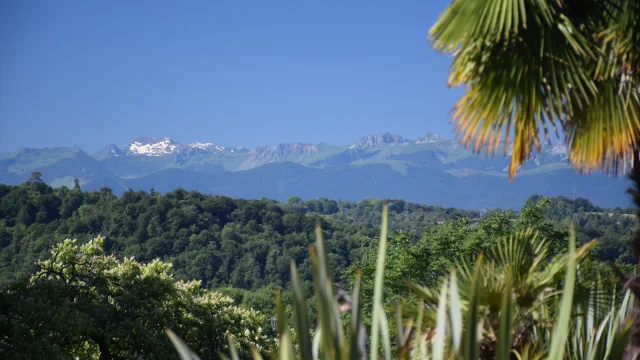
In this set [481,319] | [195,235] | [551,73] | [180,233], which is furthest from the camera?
[195,235]

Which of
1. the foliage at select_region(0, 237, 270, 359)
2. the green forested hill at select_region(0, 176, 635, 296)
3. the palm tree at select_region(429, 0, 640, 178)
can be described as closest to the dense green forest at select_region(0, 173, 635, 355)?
the green forested hill at select_region(0, 176, 635, 296)

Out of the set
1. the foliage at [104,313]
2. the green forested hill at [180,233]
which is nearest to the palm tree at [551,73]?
the foliage at [104,313]

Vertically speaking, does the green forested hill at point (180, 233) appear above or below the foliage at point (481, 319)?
below

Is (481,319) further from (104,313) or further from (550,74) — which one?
(104,313)

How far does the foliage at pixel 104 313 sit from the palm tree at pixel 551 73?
8.80 metres

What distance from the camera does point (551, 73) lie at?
3.44 meters

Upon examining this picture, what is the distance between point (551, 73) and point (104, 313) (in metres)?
11.0

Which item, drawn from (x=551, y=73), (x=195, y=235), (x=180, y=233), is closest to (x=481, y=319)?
(x=551, y=73)

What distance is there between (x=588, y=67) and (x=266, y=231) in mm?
75680

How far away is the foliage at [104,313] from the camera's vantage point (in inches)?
445

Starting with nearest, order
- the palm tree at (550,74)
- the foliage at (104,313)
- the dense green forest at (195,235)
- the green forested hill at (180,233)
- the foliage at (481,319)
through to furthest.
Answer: the foliage at (481,319) → the palm tree at (550,74) → the foliage at (104,313) → the dense green forest at (195,235) → the green forested hill at (180,233)

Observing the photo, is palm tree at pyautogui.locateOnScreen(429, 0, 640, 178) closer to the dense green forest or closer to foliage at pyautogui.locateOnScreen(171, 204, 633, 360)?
foliage at pyautogui.locateOnScreen(171, 204, 633, 360)

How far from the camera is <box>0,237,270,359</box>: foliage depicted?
1130 cm

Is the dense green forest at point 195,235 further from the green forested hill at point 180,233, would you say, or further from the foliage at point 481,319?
the foliage at point 481,319
